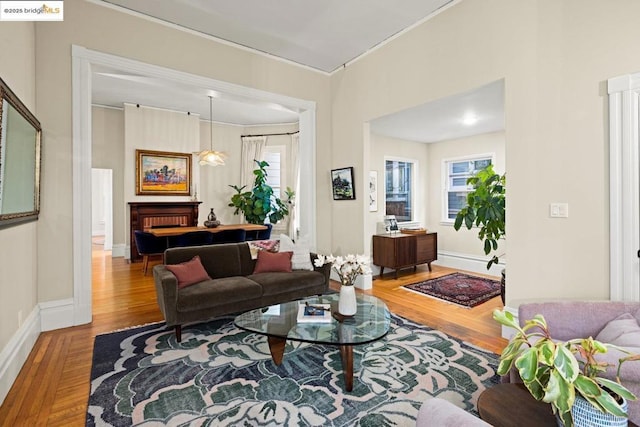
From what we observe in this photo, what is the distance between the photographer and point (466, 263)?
6.02m

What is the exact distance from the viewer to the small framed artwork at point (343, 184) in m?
4.93

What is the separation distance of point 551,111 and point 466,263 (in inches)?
150

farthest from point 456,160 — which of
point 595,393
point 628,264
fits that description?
point 595,393

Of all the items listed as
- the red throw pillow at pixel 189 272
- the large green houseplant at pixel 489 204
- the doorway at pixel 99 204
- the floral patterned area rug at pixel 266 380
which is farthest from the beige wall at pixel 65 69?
the doorway at pixel 99 204

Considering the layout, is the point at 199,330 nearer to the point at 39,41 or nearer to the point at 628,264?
the point at 39,41

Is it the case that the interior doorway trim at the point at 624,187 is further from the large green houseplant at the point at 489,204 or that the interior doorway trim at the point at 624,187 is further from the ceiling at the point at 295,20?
the ceiling at the point at 295,20

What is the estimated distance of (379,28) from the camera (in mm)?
3973

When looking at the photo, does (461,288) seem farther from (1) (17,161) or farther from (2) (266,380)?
(1) (17,161)

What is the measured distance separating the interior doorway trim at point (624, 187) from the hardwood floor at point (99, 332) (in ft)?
3.57

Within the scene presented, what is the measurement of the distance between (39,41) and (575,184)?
17.2ft

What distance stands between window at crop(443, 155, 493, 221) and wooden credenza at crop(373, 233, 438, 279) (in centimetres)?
112

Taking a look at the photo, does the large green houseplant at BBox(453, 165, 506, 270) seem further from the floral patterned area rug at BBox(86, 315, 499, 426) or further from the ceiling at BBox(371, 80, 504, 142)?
the floral patterned area rug at BBox(86, 315, 499, 426)

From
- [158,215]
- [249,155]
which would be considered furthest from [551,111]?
[158,215]

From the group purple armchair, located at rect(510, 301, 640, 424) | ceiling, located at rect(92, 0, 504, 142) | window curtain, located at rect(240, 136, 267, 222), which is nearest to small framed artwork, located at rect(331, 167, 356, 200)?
ceiling, located at rect(92, 0, 504, 142)
